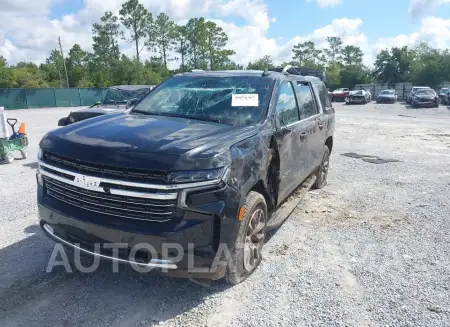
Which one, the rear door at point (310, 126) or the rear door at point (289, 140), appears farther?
the rear door at point (310, 126)

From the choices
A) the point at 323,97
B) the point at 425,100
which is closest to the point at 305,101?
the point at 323,97

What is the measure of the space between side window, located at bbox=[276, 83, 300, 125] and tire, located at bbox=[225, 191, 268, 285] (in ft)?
3.60

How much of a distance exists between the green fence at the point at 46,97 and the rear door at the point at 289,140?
1317 inches

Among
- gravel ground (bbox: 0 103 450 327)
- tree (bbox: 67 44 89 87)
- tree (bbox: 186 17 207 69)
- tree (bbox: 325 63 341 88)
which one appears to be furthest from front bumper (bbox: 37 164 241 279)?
tree (bbox: 186 17 207 69)

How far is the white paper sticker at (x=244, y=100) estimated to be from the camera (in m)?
3.94

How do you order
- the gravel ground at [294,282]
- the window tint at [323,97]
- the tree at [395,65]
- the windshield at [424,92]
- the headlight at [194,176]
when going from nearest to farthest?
the headlight at [194,176], the gravel ground at [294,282], the window tint at [323,97], the windshield at [424,92], the tree at [395,65]

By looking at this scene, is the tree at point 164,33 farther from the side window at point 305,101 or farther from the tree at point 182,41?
the side window at point 305,101

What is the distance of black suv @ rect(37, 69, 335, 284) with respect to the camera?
8.98 feet

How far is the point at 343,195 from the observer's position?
20.6ft

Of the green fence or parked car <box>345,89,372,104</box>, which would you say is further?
parked car <box>345,89,372,104</box>

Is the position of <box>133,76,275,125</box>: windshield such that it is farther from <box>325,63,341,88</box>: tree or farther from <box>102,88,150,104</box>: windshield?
<box>325,63,341,88</box>: tree

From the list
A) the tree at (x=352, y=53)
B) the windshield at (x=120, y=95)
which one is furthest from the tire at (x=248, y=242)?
the tree at (x=352, y=53)

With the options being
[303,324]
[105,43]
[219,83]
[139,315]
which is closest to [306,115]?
[219,83]

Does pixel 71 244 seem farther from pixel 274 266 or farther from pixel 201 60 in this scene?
pixel 201 60
